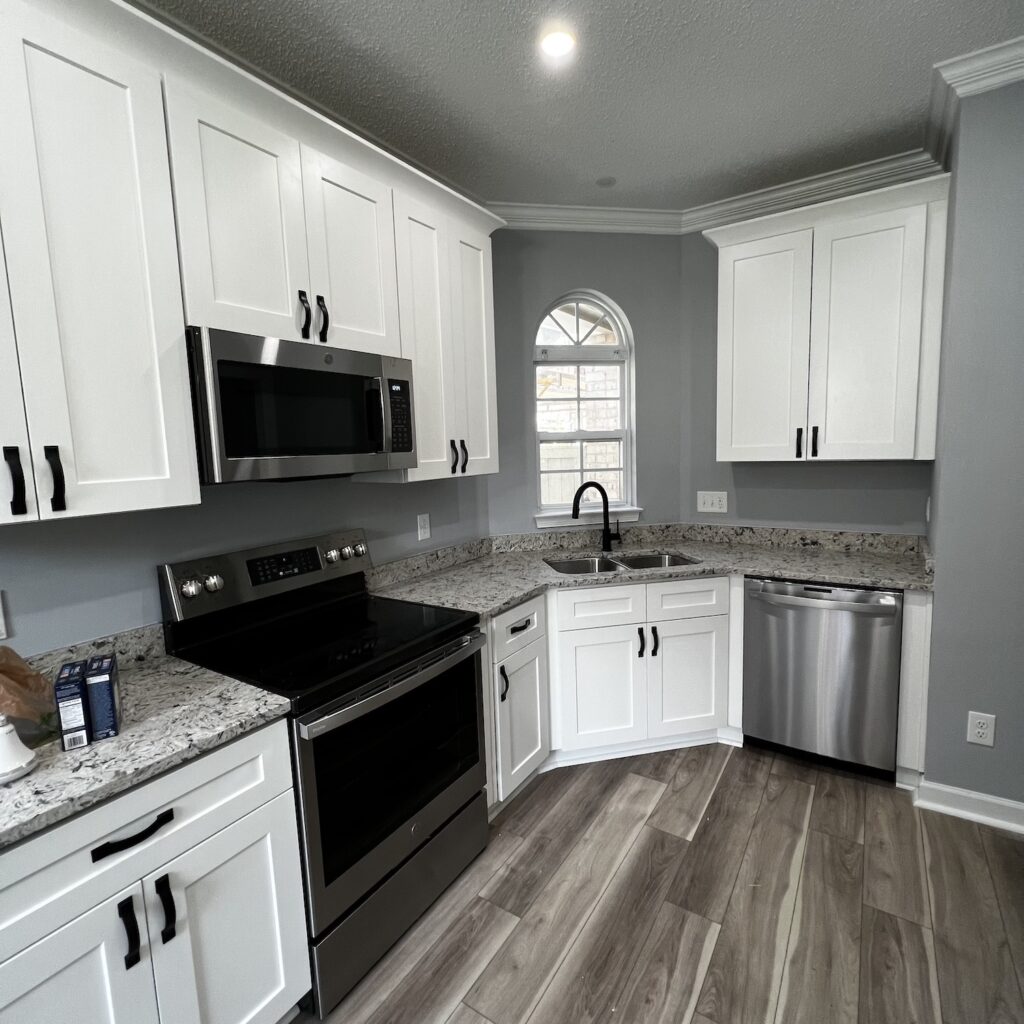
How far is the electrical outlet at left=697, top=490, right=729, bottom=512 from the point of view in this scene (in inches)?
123

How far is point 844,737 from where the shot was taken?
238cm

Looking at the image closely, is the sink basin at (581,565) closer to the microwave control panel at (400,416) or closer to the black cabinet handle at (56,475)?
the microwave control panel at (400,416)

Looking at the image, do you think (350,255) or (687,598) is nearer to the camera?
(350,255)

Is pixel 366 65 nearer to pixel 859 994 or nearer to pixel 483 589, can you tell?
pixel 483 589

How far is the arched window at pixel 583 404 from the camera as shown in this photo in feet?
10.2

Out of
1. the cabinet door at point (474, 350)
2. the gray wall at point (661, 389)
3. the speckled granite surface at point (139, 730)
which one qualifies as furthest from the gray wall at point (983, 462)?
the speckled granite surface at point (139, 730)

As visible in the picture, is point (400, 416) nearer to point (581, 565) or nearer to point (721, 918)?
point (581, 565)

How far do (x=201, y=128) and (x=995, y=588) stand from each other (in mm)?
2838

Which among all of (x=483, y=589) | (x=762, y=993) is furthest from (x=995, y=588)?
(x=483, y=589)

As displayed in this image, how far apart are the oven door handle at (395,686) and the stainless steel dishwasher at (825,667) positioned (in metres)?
1.38

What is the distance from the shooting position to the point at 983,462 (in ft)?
6.51

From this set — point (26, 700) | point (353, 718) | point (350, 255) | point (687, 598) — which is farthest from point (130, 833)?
point (687, 598)

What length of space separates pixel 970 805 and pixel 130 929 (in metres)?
2.69

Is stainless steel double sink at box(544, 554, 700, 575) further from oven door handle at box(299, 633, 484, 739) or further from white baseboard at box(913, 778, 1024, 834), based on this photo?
white baseboard at box(913, 778, 1024, 834)
